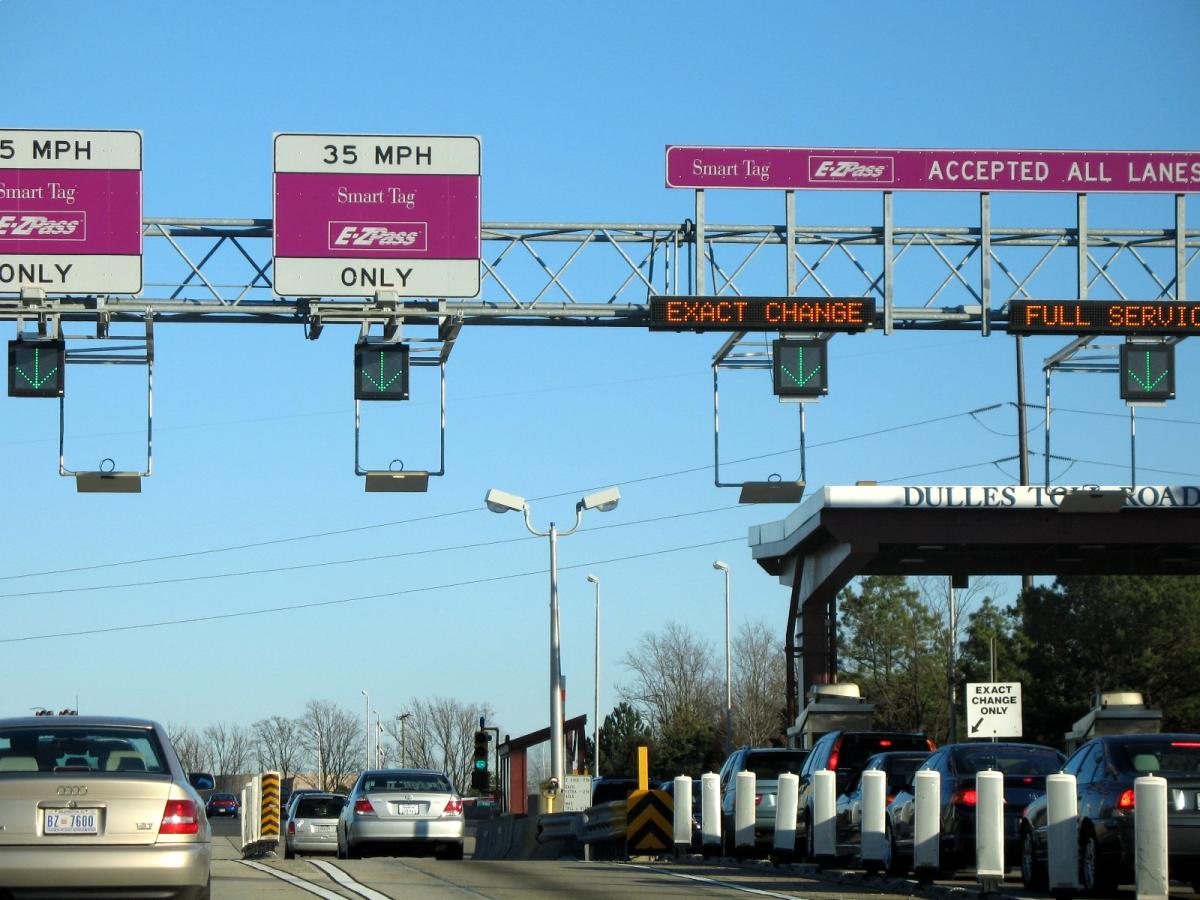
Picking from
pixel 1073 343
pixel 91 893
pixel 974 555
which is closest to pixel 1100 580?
pixel 974 555

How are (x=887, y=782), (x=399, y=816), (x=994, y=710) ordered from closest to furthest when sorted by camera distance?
(x=887, y=782) → (x=399, y=816) → (x=994, y=710)

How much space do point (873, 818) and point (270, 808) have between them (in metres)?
16.6

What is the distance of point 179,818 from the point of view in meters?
12.3

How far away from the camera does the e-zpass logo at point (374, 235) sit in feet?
84.2

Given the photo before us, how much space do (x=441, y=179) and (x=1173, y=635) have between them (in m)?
46.6

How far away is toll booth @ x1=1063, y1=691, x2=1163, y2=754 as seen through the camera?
38.2 m

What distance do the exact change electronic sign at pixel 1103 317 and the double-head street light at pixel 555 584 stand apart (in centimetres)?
1537

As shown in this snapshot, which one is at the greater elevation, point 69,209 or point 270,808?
point 69,209

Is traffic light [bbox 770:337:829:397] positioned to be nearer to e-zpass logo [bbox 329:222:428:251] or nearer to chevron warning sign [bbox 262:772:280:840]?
e-zpass logo [bbox 329:222:428:251]

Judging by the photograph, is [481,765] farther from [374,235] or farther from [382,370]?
[374,235]

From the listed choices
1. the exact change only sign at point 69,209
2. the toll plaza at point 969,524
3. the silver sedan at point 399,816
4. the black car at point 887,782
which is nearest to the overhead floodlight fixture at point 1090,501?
the toll plaza at point 969,524

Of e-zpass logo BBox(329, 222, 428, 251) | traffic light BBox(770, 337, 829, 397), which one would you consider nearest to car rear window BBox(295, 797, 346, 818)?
e-zpass logo BBox(329, 222, 428, 251)

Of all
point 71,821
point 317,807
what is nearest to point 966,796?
point 71,821

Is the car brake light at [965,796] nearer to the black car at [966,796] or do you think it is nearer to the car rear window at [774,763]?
the black car at [966,796]
